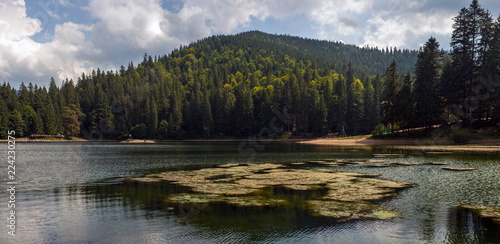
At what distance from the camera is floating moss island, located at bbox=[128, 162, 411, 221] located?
20.5 metres

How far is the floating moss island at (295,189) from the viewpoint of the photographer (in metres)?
20.5

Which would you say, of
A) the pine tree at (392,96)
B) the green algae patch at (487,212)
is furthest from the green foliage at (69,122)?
the green algae patch at (487,212)

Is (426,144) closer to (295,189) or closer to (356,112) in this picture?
(356,112)

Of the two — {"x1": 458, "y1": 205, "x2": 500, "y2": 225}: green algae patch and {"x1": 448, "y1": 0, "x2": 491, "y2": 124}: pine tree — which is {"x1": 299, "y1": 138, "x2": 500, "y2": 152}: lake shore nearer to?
{"x1": 448, "y1": 0, "x2": 491, "y2": 124}: pine tree

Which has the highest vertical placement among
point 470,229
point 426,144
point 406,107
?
point 406,107

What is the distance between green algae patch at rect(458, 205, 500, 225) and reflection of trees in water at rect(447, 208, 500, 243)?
0.31 metres

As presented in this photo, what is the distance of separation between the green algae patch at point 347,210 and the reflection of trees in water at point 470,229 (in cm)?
298

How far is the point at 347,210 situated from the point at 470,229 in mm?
6061

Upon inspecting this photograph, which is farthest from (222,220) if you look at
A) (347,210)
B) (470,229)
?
(470,229)

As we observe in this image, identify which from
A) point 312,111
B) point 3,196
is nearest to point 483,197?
point 3,196

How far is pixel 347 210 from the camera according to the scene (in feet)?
65.2

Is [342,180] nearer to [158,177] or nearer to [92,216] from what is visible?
[158,177]

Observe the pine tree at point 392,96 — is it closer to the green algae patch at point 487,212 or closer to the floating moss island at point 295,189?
the floating moss island at point 295,189

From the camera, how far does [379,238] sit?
1502cm
